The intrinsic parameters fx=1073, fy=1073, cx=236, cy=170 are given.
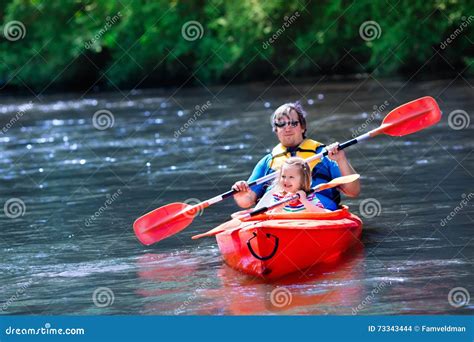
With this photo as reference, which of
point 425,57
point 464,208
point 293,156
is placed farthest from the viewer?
point 425,57

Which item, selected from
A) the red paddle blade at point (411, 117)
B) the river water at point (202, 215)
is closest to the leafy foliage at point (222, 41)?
the river water at point (202, 215)

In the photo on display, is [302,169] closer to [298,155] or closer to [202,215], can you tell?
[298,155]

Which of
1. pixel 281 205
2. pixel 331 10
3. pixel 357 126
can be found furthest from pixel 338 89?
pixel 281 205

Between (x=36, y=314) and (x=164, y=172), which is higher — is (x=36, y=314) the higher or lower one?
the lower one

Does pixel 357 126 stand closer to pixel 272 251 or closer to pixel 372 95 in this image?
pixel 372 95

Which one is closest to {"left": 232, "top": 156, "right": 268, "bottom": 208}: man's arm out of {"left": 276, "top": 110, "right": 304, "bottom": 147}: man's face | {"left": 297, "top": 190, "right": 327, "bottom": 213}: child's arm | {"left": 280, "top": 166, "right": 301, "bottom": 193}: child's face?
{"left": 276, "top": 110, "right": 304, "bottom": 147}: man's face

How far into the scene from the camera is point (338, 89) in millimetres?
21734

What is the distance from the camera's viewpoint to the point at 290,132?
7.83 meters

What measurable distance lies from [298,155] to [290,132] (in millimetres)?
183

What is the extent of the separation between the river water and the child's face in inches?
23.5

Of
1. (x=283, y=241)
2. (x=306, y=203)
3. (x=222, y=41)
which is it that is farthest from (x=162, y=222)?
(x=222, y=41)

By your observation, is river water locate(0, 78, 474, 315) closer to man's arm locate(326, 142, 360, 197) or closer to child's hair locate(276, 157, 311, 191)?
man's arm locate(326, 142, 360, 197)

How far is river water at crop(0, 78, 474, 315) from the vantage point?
670 centimetres

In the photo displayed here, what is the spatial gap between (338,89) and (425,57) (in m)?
3.28
